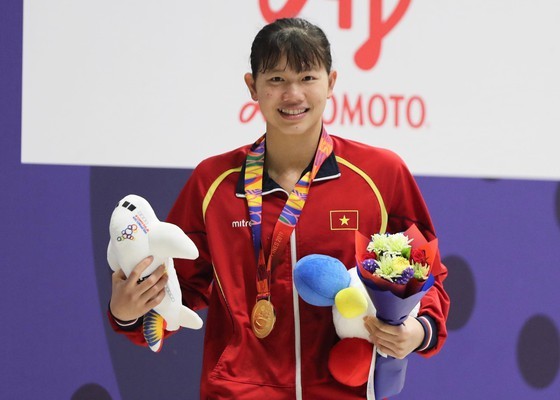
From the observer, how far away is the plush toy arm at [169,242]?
1.66 m

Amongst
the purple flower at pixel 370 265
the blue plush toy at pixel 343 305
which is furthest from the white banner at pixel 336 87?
the purple flower at pixel 370 265

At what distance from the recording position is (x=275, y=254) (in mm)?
1766

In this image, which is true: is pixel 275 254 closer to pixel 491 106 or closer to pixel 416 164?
pixel 416 164

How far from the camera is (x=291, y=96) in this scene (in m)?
→ 1.77

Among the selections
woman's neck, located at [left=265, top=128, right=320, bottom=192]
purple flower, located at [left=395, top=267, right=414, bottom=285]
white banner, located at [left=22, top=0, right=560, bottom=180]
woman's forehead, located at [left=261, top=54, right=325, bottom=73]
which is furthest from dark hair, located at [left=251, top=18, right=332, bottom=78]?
white banner, located at [left=22, top=0, right=560, bottom=180]

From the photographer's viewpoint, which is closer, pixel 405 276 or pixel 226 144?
pixel 405 276

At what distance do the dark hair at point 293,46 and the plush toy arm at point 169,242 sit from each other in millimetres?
403

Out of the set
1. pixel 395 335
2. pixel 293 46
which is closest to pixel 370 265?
pixel 395 335

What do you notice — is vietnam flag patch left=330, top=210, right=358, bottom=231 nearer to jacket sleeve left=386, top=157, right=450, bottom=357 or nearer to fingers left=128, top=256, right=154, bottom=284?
jacket sleeve left=386, top=157, right=450, bottom=357

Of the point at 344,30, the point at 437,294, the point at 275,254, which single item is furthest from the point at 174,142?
the point at 437,294

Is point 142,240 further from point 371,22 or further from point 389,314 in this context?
point 371,22

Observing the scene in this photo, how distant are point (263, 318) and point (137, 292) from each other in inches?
10.3

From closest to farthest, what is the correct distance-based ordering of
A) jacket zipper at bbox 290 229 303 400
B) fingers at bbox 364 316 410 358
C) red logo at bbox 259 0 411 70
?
fingers at bbox 364 316 410 358
jacket zipper at bbox 290 229 303 400
red logo at bbox 259 0 411 70

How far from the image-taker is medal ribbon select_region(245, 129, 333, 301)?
1762 mm
